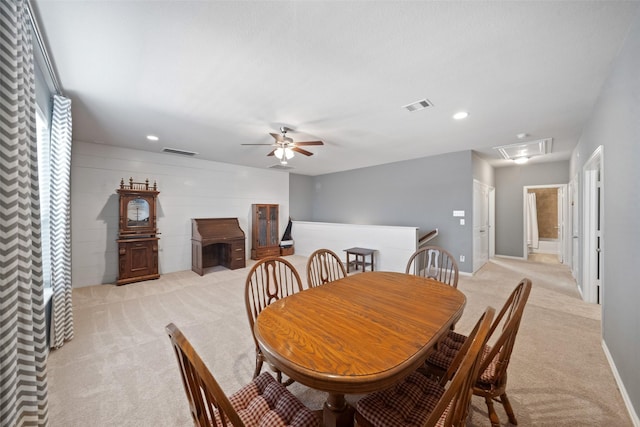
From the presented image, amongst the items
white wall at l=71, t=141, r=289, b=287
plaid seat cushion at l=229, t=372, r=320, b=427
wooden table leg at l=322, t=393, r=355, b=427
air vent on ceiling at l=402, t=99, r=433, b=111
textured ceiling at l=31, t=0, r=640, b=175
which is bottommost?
wooden table leg at l=322, t=393, r=355, b=427

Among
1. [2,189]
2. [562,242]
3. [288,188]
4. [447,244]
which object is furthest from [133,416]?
[562,242]

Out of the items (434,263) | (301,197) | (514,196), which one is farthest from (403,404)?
(514,196)

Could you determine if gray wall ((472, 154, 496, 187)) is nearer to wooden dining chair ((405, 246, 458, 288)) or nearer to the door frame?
the door frame

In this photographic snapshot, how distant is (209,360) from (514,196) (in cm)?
801

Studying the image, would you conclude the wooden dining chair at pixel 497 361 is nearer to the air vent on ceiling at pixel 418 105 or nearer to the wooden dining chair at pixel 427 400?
the wooden dining chair at pixel 427 400

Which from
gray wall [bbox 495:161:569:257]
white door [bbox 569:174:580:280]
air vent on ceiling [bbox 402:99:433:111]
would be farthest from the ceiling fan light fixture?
gray wall [bbox 495:161:569:257]

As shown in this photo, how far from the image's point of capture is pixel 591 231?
3.28 m

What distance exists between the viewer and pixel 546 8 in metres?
→ 1.47

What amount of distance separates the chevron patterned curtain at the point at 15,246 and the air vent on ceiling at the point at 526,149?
5.86 meters

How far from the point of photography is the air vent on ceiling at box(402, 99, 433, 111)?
266 cm

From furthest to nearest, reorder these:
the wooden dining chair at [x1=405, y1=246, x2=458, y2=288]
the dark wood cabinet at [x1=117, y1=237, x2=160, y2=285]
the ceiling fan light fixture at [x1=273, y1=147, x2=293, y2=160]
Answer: the dark wood cabinet at [x1=117, y1=237, x2=160, y2=285] < the ceiling fan light fixture at [x1=273, y1=147, x2=293, y2=160] < the wooden dining chair at [x1=405, y1=246, x2=458, y2=288]

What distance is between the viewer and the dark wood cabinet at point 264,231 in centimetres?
630

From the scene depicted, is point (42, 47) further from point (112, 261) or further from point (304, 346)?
point (112, 261)

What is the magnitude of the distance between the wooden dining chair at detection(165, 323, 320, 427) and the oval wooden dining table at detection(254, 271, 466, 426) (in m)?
0.22
